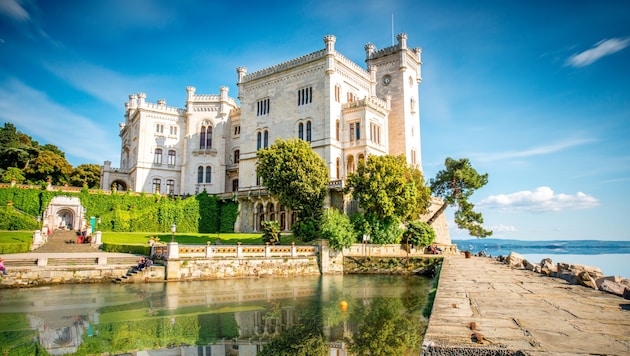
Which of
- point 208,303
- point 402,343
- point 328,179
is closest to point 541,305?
point 402,343

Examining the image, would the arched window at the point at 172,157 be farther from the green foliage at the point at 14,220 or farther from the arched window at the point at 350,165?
the arched window at the point at 350,165

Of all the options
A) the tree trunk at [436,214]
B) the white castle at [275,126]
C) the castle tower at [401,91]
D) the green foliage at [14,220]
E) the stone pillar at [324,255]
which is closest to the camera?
the stone pillar at [324,255]

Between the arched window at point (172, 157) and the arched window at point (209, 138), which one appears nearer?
the arched window at point (209, 138)

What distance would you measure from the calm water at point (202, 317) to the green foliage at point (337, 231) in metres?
8.86

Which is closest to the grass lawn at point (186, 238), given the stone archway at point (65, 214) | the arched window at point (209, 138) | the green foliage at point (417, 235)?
the stone archway at point (65, 214)

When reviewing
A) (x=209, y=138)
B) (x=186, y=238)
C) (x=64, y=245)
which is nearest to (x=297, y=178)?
(x=186, y=238)

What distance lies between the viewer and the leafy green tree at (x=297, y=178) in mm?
33406

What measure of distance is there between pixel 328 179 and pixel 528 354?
3203 cm

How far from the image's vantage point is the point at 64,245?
31844 mm

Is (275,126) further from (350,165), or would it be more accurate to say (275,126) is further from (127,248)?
(127,248)

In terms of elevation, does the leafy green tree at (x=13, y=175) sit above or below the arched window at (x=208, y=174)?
below

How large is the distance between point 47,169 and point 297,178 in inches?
1379

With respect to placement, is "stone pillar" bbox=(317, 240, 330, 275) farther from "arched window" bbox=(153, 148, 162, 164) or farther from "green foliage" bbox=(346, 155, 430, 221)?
"arched window" bbox=(153, 148, 162, 164)

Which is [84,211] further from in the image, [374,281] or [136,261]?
[374,281]
